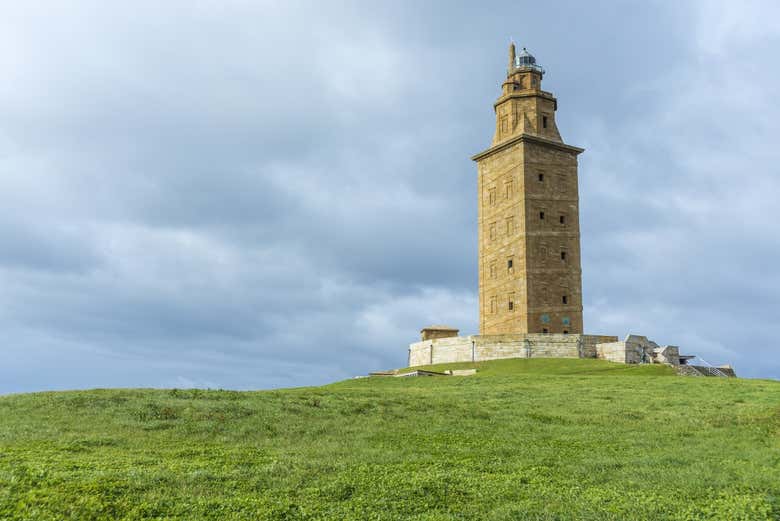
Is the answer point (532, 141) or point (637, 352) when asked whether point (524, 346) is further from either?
point (532, 141)

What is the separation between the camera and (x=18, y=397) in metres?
29.3

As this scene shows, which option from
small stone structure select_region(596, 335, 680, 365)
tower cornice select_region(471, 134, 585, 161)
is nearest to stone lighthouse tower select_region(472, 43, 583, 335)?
tower cornice select_region(471, 134, 585, 161)

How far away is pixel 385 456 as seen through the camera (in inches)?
704

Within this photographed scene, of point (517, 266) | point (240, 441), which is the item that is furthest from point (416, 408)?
point (517, 266)

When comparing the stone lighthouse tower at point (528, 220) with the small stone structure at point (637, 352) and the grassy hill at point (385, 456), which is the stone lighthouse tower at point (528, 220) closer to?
the small stone structure at point (637, 352)

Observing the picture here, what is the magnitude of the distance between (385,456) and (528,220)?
5092 centimetres

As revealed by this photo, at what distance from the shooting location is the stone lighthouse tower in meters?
64.9

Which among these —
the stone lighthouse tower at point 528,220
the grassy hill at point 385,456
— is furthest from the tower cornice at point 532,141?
the grassy hill at point 385,456

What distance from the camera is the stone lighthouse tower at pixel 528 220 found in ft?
213

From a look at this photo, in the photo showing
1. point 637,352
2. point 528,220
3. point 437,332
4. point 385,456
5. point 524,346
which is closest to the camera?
point 385,456

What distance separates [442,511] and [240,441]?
9344 mm

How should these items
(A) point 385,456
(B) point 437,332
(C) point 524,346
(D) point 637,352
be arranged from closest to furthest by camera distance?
(A) point 385,456 → (D) point 637,352 → (C) point 524,346 → (B) point 437,332

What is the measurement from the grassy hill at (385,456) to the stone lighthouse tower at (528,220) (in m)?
32.4

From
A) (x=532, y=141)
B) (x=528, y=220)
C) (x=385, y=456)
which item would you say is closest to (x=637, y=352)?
(x=528, y=220)
